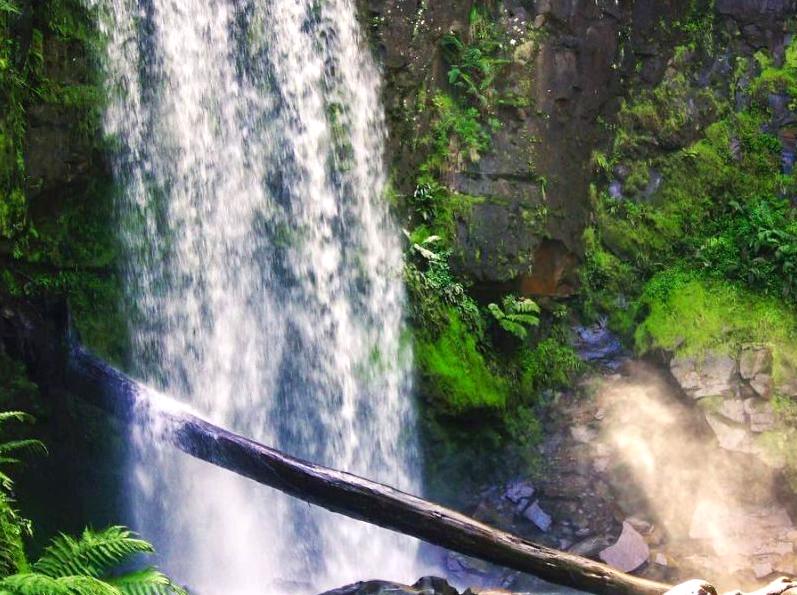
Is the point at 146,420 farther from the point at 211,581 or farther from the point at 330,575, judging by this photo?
the point at 330,575

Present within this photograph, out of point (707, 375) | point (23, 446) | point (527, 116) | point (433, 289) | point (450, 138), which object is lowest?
point (707, 375)

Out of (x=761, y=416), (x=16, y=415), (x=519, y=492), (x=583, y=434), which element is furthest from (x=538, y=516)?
(x=16, y=415)

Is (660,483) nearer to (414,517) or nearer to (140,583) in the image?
(414,517)

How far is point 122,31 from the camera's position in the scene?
7.64 metres

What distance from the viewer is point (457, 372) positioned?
8.59 meters

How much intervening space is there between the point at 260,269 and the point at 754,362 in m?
5.37

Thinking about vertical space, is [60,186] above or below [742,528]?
above

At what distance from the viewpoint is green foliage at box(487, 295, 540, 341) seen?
880 centimetres

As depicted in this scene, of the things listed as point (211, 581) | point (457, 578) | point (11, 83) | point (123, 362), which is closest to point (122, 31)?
point (11, 83)

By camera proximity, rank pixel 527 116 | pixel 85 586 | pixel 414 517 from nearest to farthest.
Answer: pixel 85 586
pixel 414 517
pixel 527 116

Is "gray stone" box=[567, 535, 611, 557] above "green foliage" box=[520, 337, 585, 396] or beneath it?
beneath

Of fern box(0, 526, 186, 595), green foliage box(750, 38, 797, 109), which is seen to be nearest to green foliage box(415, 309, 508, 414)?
fern box(0, 526, 186, 595)

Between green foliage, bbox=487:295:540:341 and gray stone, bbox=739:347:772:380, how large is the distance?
2.24 meters

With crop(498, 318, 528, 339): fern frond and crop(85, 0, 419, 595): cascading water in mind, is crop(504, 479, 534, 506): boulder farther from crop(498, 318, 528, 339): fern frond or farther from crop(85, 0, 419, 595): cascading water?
crop(498, 318, 528, 339): fern frond
